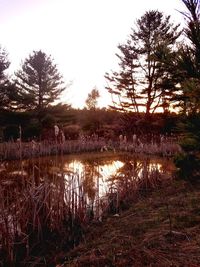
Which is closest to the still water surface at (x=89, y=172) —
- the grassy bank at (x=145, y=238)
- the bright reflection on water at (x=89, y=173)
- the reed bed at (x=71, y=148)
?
the bright reflection on water at (x=89, y=173)

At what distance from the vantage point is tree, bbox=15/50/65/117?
25984 millimetres

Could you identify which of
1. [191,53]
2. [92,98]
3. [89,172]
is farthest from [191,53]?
[92,98]

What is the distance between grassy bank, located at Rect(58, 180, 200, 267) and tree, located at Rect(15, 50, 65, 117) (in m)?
22.2

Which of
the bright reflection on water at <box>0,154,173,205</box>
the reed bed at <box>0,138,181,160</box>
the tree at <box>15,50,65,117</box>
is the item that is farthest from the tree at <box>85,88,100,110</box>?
the bright reflection on water at <box>0,154,173,205</box>

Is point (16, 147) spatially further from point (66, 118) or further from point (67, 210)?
point (66, 118)

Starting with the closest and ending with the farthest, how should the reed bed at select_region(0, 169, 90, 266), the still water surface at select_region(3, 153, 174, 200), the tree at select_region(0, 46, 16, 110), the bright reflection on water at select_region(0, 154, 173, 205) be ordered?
the reed bed at select_region(0, 169, 90, 266) < the bright reflection on water at select_region(0, 154, 173, 205) < the still water surface at select_region(3, 153, 174, 200) < the tree at select_region(0, 46, 16, 110)

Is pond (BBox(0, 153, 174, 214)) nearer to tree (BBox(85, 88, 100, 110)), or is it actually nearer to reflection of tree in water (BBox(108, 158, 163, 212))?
reflection of tree in water (BBox(108, 158, 163, 212))

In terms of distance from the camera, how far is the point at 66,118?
89.2 feet

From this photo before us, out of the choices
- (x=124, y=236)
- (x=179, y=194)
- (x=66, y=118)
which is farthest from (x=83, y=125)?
(x=124, y=236)

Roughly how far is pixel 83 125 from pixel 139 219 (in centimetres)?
2317

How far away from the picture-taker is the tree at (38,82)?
26.0 metres

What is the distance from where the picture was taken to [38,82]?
26422 millimetres

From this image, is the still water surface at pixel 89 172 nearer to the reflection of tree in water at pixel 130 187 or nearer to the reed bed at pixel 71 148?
the reflection of tree in water at pixel 130 187

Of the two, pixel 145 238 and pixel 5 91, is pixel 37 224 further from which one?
pixel 5 91
